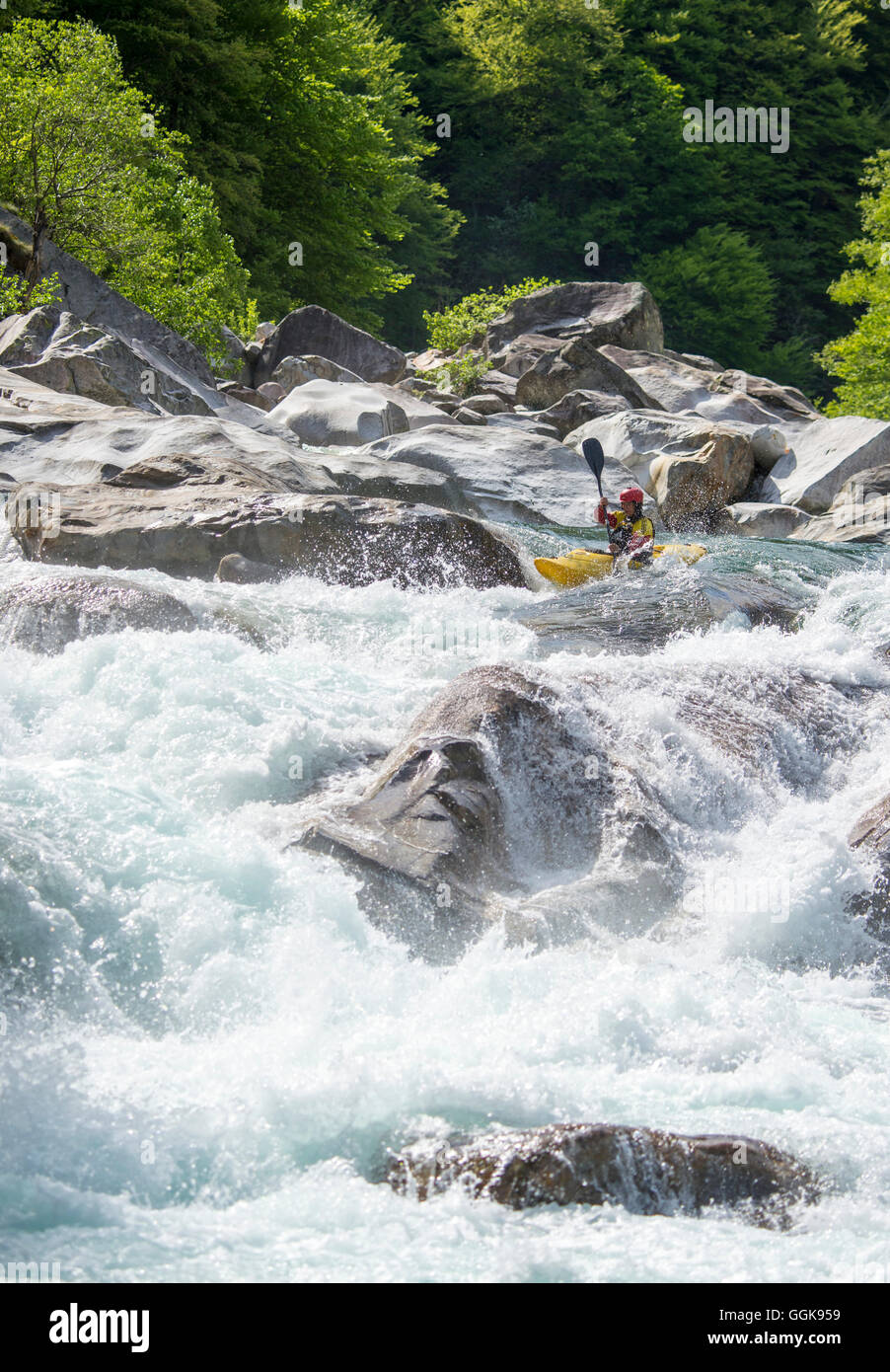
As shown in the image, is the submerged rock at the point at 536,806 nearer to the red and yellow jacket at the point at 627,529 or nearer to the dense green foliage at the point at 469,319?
the red and yellow jacket at the point at 627,529

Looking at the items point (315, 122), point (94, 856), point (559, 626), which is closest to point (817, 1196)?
point (94, 856)

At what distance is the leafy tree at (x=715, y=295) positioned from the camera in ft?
103

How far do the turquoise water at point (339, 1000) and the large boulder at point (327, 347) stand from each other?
12.3 meters

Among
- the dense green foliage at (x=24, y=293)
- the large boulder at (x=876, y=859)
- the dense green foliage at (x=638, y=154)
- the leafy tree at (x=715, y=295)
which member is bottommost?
the large boulder at (x=876, y=859)

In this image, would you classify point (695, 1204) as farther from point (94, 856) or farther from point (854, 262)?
point (854, 262)

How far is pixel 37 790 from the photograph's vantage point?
4715 mm

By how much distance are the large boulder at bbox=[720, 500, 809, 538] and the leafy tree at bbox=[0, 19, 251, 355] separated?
6.91 metres

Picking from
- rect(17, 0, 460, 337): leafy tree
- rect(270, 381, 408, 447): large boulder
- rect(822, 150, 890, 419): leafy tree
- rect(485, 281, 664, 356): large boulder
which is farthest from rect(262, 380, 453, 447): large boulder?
rect(822, 150, 890, 419): leafy tree

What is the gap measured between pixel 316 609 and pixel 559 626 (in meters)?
1.54

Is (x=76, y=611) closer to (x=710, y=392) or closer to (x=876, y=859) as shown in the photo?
(x=876, y=859)

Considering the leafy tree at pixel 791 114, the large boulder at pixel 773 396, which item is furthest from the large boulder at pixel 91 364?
the leafy tree at pixel 791 114

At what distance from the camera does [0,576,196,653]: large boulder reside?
21.6 feet

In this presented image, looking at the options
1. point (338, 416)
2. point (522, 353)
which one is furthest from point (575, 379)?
point (338, 416)

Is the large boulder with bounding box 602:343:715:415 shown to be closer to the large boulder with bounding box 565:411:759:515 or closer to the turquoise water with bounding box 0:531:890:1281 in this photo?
the large boulder with bounding box 565:411:759:515
